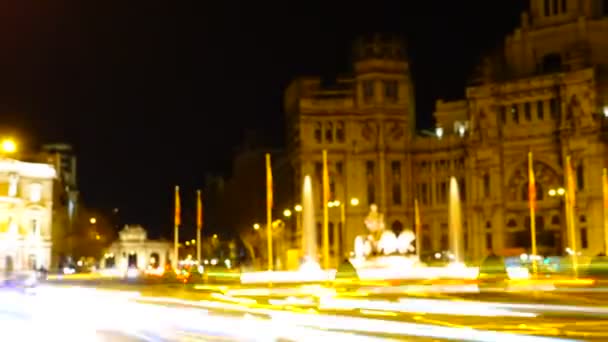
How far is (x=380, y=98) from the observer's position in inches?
3757

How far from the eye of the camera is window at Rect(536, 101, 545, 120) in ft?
299

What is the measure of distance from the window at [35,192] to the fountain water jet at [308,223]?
97.9 ft

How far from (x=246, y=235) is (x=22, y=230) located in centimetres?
2468

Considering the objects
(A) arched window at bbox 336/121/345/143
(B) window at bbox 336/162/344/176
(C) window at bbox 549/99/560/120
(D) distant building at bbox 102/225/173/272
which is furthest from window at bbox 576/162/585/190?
(D) distant building at bbox 102/225/173/272

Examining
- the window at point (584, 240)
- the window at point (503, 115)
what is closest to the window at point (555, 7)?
the window at point (503, 115)

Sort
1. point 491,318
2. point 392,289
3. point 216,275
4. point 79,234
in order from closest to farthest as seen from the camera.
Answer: point 491,318 < point 392,289 < point 216,275 < point 79,234

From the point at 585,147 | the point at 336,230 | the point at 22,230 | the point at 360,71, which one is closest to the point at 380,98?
the point at 360,71

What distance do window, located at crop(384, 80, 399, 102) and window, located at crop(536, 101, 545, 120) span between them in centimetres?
1465

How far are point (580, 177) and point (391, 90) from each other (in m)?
22.0

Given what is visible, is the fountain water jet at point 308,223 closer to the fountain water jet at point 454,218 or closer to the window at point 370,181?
the window at point 370,181

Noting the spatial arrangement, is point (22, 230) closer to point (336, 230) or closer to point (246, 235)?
point (246, 235)

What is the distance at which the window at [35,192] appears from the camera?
99562mm

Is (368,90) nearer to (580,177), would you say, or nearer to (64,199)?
(580,177)

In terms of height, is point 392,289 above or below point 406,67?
below
